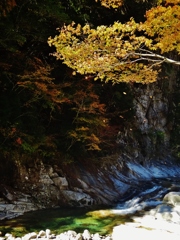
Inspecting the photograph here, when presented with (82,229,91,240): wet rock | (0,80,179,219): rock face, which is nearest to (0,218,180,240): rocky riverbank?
(82,229,91,240): wet rock

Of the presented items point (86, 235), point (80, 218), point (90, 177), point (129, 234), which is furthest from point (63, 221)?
point (90, 177)

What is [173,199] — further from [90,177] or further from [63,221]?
[63,221]

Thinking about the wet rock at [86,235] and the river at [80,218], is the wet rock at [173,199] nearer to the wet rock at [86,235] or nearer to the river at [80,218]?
the river at [80,218]

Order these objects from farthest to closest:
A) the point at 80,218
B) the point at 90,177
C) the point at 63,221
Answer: the point at 90,177
the point at 80,218
the point at 63,221

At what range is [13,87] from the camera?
26.8 feet

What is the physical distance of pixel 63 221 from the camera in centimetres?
764

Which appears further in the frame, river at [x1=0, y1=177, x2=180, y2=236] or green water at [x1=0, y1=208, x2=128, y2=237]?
river at [x1=0, y1=177, x2=180, y2=236]

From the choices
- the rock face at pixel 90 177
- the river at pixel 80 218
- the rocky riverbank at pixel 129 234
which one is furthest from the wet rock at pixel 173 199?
the rocky riverbank at pixel 129 234

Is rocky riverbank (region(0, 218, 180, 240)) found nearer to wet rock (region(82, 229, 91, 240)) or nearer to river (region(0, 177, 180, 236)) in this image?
wet rock (region(82, 229, 91, 240))

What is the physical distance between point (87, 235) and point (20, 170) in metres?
3.73

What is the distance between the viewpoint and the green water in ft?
22.2

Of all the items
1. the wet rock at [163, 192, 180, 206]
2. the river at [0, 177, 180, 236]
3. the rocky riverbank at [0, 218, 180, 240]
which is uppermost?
the wet rock at [163, 192, 180, 206]

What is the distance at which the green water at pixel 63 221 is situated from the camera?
6.78 meters

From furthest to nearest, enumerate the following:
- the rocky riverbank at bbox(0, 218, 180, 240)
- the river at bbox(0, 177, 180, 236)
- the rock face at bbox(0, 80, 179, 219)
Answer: the rock face at bbox(0, 80, 179, 219) → the river at bbox(0, 177, 180, 236) → the rocky riverbank at bbox(0, 218, 180, 240)
